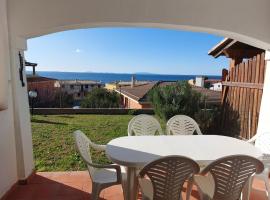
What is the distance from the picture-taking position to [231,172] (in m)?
2.08

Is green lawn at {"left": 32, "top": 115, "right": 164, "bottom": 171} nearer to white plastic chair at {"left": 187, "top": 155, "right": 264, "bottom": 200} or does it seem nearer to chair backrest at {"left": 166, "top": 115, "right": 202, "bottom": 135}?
chair backrest at {"left": 166, "top": 115, "right": 202, "bottom": 135}

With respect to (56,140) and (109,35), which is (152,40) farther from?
(56,140)

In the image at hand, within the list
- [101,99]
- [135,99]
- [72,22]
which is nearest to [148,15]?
[72,22]

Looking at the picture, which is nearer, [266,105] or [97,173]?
[97,173]

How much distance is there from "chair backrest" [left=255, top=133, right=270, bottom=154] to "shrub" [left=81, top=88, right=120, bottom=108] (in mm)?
8764

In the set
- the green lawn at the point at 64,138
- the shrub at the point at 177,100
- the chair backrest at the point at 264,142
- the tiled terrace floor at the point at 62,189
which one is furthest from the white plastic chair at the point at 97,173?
the shrub at the point at 177,100

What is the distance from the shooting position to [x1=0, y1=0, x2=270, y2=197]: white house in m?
3.25

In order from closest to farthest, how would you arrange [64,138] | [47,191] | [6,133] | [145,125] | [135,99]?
[6,133], [47,191], [145,125], [64,138], [135,99]

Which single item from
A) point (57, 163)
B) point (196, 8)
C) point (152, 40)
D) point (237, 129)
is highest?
point (152, 40)

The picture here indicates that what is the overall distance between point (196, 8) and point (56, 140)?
4336 millimetres

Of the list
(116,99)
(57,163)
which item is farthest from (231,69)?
(116,99)

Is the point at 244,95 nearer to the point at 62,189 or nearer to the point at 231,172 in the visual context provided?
the point at 231,172

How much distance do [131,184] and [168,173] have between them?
0.54m

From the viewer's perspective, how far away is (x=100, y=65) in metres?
41.1
